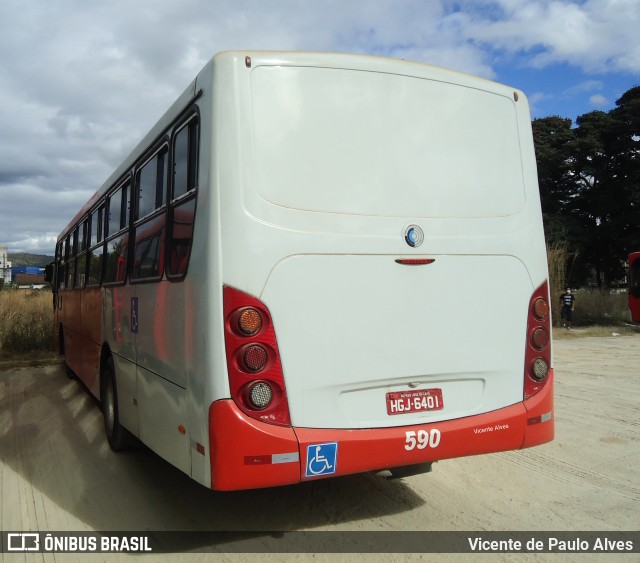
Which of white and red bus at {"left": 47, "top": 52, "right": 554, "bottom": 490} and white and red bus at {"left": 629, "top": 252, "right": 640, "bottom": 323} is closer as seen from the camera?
white and red bus at {"left": 47, "top": 52, "right": 554, "bottom": 490}

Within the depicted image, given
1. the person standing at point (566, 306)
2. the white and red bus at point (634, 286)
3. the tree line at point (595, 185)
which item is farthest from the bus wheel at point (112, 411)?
the tree line at point (595, 185)

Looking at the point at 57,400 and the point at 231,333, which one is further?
the point at 57,400

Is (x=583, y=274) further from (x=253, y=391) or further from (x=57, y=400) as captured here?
(x=253, y=391)

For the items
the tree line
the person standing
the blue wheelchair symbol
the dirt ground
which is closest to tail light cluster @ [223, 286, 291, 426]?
the blue wheelchair symbol

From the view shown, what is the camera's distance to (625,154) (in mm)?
33938

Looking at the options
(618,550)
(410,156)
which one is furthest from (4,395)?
(618,550)

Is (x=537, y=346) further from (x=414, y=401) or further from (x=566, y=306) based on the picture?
(x=566, y=306)

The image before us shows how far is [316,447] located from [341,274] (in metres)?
1.02

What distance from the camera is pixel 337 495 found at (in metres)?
4.74

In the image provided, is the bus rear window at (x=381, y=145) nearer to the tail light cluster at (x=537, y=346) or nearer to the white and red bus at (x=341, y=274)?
the white and red bus at (x=341, y=274)

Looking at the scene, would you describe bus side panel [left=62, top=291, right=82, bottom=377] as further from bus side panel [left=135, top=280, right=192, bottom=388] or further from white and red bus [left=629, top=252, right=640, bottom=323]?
white and red bus [left=629, top=252, right=640, bottom=323]

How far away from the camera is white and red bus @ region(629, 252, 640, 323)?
23266 millimetres

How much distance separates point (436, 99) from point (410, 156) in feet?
1.55

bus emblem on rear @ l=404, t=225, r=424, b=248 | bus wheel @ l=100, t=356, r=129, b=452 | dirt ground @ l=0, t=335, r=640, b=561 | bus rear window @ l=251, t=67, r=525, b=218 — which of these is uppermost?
bus rear window @ l=251, t=67, r=525, b=218
